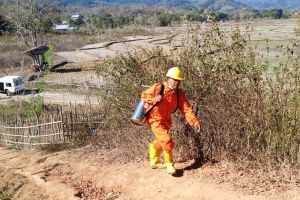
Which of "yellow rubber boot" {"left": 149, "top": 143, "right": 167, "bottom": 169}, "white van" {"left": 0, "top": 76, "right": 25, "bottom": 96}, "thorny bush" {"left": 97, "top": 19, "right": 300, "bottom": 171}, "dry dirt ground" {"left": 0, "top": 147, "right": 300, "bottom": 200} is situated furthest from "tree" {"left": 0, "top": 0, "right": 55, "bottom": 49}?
"yellow rubber boot" {"left": 149, "top": 143, "right": 167, "bottom": 169}

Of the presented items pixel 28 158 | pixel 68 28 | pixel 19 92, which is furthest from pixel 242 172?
pixel 68 28

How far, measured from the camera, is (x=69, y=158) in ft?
31.2

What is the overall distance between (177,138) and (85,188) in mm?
1729

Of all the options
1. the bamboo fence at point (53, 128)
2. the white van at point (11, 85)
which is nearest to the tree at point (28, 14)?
the white van at point (11, 85)

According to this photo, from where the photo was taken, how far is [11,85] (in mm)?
29500

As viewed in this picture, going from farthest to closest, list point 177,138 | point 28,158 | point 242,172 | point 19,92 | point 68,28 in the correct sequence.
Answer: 1. point 68,28
2. point 19,92
3. point 28,158
4. point 177,138
5. point 242,172

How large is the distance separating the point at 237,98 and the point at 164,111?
1017 mm

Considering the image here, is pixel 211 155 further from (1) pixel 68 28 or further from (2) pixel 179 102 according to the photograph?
(1) pixel 68 28

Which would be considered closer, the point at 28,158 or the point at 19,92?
the point at 28,158

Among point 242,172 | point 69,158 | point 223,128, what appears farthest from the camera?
point 69,158

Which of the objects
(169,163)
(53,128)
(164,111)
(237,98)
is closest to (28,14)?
(53,128)

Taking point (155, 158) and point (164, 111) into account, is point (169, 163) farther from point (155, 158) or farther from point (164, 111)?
point (164, 111)

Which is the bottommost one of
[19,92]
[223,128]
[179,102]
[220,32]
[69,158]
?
[19,92]

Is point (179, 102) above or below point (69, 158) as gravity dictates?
above
